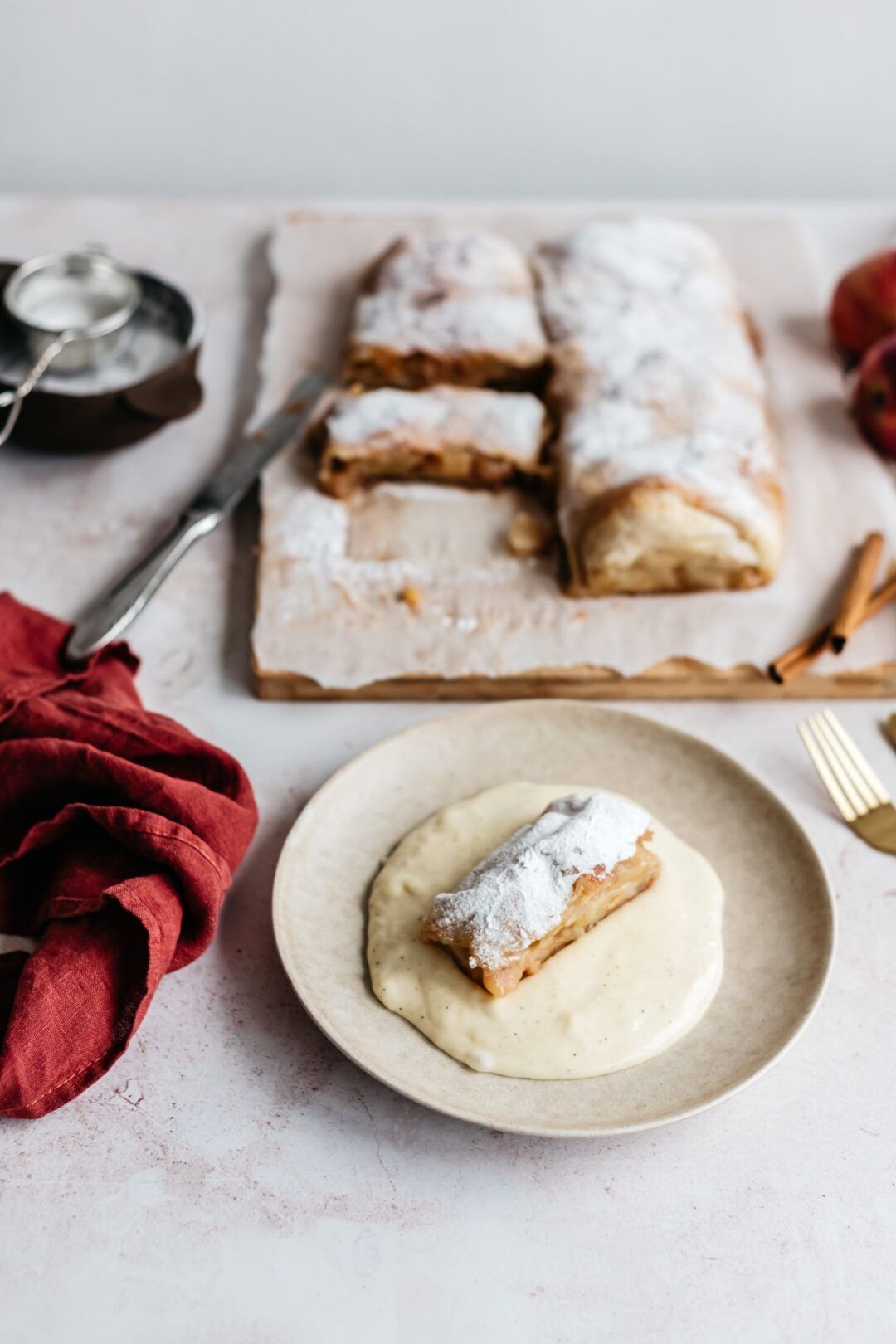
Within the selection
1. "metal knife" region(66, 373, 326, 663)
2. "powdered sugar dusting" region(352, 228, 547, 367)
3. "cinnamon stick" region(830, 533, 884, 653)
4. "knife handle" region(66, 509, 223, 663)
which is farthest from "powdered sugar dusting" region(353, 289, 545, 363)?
"cinnamon stick" region(830, 533, 884, 653)

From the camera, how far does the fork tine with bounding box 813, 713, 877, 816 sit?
1389 millimetres

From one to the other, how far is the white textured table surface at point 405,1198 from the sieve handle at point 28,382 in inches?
26.4

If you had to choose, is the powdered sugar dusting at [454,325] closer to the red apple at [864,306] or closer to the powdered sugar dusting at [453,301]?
the powdered sugar dusting at [453,301]

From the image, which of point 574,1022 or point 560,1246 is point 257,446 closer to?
point 574,1022

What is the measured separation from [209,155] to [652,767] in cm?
164

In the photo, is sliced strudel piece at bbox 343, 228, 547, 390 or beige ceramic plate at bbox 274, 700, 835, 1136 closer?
beige ceramic plate at bbox 274, 700, 835, 1136

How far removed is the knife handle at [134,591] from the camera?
1.44 meters

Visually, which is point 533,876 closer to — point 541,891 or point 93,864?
point 541,891

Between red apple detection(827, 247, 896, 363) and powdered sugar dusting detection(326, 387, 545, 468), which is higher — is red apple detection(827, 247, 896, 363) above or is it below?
above

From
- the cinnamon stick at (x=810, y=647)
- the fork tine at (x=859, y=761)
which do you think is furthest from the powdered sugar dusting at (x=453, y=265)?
the fork tine at (x=859, y=761)

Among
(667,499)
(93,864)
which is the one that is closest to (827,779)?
(667,499)

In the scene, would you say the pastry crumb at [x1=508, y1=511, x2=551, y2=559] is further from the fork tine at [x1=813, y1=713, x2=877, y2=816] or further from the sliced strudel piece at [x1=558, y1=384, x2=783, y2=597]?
the fork tine at [x1=813, y1=713, x2=877, y2=816]

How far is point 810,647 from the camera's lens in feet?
4.99

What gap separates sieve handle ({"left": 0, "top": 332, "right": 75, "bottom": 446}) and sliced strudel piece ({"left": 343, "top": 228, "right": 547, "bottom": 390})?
0.39 metres
